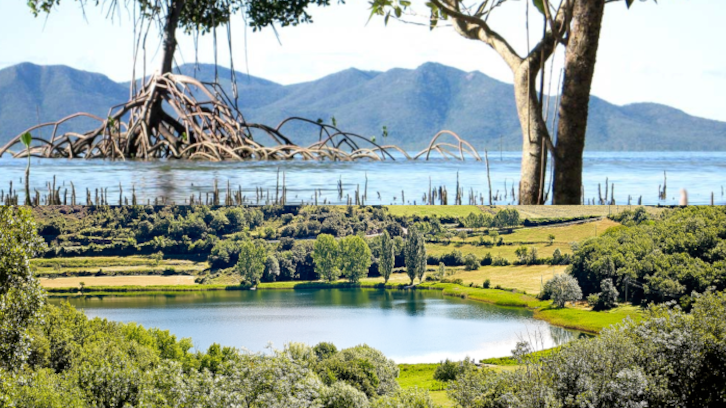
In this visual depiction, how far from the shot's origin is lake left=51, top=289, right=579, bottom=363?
30.6ft

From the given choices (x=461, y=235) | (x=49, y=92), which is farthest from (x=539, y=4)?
(x=49, y=92)

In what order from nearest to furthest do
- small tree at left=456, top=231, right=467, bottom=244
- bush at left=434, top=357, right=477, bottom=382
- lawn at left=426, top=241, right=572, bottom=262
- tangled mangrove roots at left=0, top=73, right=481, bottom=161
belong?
tangled mangrove roots at left=0, top=73, right=481, bottom=161 < small tree at left=456, top=231, right=467, bottom=244 < lawn at left=426, top=241, right=572, bottom=262 < bush at left=434, top=357, right=477, bottom=382

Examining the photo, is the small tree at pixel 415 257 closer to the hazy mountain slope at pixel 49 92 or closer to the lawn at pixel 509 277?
the lawn at pixel 509 277

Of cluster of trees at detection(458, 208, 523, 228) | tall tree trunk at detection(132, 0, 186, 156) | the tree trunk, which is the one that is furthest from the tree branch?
tall tree trunk at detection(132, 0, 186, 156)

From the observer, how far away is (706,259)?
371 inches

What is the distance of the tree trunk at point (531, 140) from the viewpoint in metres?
4.00

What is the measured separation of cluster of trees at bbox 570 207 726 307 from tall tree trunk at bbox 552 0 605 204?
13.5ft

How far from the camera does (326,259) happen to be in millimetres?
9062

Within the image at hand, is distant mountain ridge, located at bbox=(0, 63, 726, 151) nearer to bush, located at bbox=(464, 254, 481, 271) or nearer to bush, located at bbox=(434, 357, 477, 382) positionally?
bush, located at bbox=(434, 357, 477, 382)

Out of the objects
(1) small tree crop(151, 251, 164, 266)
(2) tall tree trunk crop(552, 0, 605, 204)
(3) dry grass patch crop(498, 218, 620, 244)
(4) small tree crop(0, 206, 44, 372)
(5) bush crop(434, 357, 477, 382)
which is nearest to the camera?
(2) tall tree trunk crop(552, 0, 605, 204)

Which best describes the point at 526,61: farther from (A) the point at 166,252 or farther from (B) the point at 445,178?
(A) the point at 166,252

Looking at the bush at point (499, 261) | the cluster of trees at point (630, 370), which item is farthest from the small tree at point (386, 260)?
the cluster of trees at point (630, 370)

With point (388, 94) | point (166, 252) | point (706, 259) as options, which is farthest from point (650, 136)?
point (166, 252)

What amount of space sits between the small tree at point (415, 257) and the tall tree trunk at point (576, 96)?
4785 millimetres
